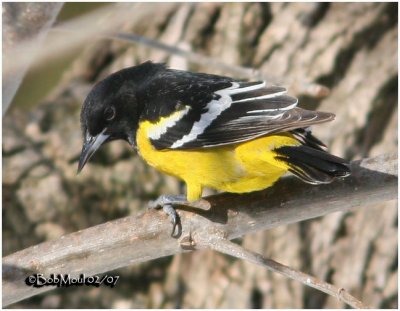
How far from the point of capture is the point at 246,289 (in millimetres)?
5242

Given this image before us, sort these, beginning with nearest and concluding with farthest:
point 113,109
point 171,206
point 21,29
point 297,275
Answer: point 297,275 < point 171,206 < point 21,29 < point 113,109

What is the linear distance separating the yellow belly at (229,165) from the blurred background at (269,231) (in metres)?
1.50

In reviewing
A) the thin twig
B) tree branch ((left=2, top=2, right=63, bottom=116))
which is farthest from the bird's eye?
the thin twig

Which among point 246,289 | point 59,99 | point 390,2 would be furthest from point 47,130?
point 390,2

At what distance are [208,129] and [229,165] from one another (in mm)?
201

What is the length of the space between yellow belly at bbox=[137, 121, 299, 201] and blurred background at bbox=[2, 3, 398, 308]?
1.50 meters

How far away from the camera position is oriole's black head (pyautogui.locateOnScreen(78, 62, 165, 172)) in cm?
384

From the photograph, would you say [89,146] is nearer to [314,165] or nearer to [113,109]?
[113,109]

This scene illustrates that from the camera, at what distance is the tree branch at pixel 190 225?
3.20 metres

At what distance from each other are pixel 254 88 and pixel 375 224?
195 centimetres

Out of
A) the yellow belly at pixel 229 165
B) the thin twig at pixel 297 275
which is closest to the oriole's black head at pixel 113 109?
the yellow belly at pixel 229 165

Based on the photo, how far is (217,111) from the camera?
3697mm

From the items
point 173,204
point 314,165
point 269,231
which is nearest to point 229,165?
point 173,204

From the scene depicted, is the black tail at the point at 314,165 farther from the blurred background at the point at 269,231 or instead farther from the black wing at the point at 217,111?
the blurred background at the point at 269,231
